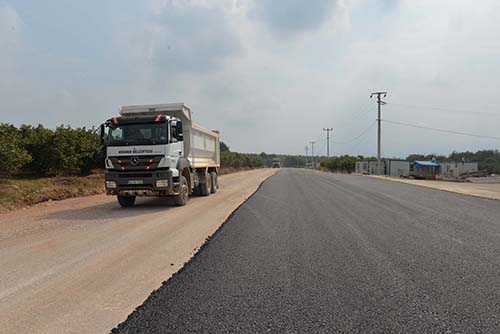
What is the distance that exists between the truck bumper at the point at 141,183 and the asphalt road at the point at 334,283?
3482 mm

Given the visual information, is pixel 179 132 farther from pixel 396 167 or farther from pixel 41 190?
pixel 396 167

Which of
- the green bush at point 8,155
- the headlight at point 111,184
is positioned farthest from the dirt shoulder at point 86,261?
the green bush at point 8,155

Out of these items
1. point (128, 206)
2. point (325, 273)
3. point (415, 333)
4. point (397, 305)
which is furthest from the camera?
point (128, 206)

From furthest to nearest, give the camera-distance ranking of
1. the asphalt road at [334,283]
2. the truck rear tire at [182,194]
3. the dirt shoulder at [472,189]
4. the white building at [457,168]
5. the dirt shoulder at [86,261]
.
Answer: the white building at [457,168] → the dirt shoulder at [472,189] → the truck rear tire at [182,194] → the dirt shoulder at [86,261] → the asphalt road at [334,283]

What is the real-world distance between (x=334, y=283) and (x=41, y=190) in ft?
40.7

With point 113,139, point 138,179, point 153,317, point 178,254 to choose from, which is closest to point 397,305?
point 153,317

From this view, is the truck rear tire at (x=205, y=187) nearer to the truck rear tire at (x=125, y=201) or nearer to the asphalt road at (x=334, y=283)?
the truck rear tire at (x=125, y=201)

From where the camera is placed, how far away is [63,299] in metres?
3.67

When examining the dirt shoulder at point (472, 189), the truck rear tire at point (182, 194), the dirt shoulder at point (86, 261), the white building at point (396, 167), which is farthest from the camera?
the white building at point (396, 167)

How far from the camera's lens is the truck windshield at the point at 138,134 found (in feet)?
33.8

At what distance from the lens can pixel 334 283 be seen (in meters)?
3.98

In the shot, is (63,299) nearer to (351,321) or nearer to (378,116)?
(351,321)

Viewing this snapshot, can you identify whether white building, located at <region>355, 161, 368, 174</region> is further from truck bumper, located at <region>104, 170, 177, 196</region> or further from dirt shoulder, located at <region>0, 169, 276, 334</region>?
dirt shoulder, located at <region>0, 169, 276, 334</region>

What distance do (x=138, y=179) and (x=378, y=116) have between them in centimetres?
3995
